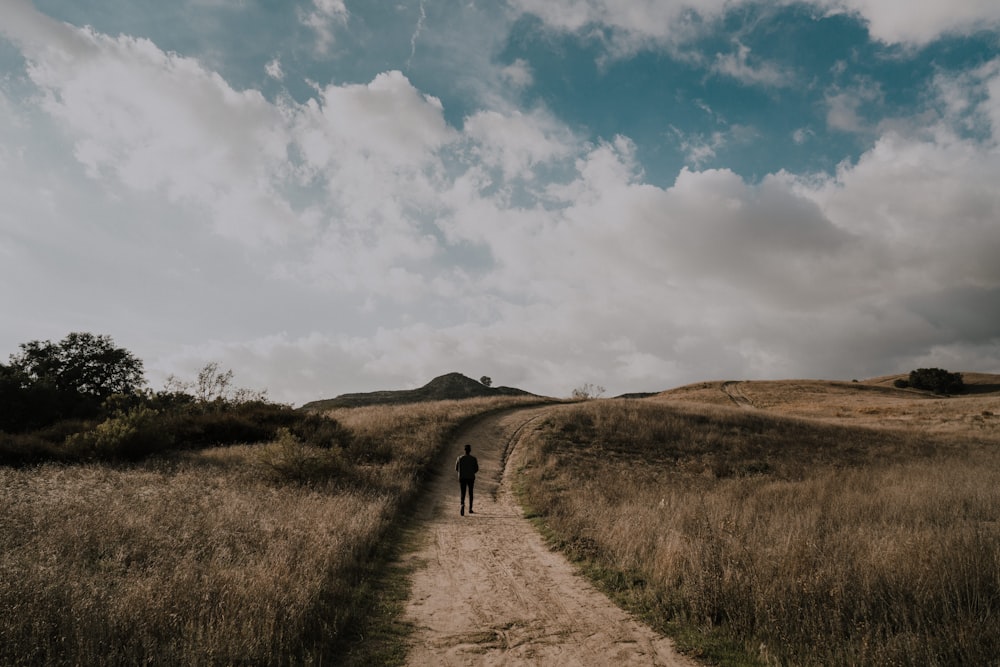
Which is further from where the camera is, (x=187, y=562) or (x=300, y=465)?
(x=300, y=465)

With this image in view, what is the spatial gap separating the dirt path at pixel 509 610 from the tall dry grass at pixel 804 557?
596mm

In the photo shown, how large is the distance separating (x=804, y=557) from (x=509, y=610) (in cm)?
477

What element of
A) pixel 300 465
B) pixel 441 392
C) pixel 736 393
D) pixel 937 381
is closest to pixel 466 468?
pixel 300 465

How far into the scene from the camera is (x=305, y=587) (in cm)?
719

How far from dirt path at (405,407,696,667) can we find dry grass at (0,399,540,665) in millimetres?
1162

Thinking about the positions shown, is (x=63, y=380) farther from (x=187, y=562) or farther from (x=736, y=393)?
(x=736, y=393)

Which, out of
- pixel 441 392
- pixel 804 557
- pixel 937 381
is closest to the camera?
pixel 804 557

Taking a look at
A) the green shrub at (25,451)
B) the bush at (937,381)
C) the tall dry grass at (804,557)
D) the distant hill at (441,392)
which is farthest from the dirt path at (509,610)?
the bush at (937,381)

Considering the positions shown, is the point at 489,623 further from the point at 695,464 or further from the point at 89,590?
the point at 695,464

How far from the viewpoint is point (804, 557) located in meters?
7.62

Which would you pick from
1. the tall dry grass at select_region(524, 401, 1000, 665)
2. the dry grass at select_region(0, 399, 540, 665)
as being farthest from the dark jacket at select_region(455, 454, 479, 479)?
the tall dry grass at select_region(524, 401, 1000, 665)

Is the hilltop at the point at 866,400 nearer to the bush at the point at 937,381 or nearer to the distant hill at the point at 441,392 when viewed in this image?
the bush at the point at 937,381

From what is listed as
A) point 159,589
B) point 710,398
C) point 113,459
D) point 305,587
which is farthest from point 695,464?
point 710,398

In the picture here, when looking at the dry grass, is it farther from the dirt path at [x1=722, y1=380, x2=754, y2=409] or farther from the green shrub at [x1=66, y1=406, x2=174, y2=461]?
the dirt path at [x1=722, y1=380, x2=754, y2=409]
